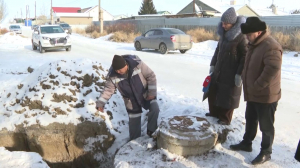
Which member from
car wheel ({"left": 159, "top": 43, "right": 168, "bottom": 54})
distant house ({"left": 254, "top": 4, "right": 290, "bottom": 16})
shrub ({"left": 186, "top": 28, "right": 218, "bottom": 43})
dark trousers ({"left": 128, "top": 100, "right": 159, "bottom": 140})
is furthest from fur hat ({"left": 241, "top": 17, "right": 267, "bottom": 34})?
distant house ({"left": 254, "top": 4, "right": 290, "bottom": 16})

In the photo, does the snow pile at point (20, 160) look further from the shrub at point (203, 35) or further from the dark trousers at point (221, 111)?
the shrub at point (203, 35)

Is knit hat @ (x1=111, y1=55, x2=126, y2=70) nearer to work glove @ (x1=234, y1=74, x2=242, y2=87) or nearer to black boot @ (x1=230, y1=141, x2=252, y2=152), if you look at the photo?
work glove @ (x1=234, y1=74, x2=242, y2=87)

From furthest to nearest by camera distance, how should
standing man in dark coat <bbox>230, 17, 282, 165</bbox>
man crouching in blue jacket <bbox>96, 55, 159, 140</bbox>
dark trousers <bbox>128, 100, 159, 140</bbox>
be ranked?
dark trousers <bbox>128, 100, 159, 140</bbox>
man crouching in blue jacket <bbox>96, 55, 159, 140</bbox>
standing man in dark coat <bbox>230, 17, 282, 165</bbox>

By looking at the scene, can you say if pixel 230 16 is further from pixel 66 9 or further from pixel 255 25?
pixel 66 9

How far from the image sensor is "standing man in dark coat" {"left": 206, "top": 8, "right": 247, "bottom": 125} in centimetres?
354

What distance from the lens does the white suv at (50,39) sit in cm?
1490

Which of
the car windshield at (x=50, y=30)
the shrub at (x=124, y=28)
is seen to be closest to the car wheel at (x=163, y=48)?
the car windshield at (x=50, y=30)

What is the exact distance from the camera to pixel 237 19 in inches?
140

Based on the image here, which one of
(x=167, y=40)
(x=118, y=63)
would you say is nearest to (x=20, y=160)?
(x=118, y=63)

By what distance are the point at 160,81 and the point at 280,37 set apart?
10216 millimetres

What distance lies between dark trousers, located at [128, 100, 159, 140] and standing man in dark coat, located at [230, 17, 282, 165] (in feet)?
4.34

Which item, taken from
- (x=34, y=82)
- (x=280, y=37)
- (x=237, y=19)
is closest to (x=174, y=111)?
(x=237, y=19)

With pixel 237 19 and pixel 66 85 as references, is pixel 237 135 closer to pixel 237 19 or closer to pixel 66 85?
pixel 237 19

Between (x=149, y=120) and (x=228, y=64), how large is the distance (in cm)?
142
